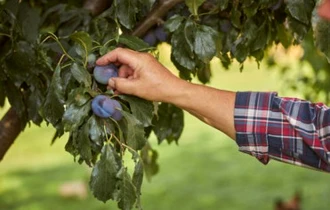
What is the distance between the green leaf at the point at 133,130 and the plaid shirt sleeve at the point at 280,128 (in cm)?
24

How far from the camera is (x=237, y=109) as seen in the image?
1.62 metres

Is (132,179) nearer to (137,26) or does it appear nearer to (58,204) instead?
(137,26)

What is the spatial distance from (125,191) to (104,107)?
17 cm

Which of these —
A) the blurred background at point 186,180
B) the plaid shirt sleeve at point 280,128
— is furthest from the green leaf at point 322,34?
the blurred background at point 186,180

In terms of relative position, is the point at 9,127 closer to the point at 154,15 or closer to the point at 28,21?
the point at 28,21

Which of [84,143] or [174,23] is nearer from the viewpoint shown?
[84,143]

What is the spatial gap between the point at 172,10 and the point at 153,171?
0.73m

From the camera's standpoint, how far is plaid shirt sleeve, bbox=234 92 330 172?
160cm

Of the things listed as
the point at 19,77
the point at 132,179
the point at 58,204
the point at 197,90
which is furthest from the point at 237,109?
the point at 58,204

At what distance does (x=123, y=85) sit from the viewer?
150 centimetres

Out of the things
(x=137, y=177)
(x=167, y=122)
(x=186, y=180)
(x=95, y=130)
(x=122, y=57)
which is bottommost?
(x=186, y=180)

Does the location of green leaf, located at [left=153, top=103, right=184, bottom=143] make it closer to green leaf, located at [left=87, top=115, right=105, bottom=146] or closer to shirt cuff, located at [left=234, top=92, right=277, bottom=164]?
shirt cuff, located at [left=234, top=92, right=277, bottom=164]

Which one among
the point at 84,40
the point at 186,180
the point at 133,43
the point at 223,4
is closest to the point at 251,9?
the point at 223,4

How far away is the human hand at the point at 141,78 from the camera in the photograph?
4.95ft
